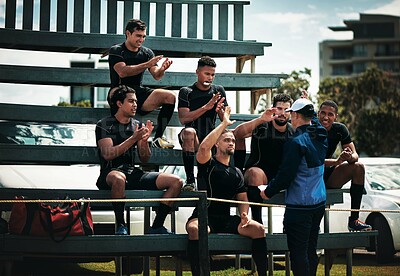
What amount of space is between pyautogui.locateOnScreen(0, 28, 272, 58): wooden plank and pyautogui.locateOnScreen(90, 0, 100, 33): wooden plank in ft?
0.99

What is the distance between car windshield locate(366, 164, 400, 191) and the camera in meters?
13.2

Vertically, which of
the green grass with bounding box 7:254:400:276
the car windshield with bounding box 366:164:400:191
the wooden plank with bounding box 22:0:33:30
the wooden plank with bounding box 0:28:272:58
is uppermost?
the wooden plank with bounding box 22:0:33:30

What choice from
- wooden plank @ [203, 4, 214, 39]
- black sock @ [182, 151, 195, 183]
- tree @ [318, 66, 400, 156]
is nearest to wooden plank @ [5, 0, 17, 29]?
wooden plank @ [203, 4, 214, 39]

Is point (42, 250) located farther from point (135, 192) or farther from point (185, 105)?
point (185, 105)

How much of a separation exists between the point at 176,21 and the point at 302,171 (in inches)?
164

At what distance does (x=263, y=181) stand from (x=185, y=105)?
3.85 ft

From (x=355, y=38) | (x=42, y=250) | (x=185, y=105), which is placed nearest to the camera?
(x=42, y=250)

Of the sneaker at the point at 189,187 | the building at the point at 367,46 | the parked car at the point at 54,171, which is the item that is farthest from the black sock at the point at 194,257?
the building at the point at 367,46

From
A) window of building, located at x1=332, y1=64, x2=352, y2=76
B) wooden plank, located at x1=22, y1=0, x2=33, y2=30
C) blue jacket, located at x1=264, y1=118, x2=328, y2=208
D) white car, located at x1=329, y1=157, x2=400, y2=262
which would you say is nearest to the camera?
blue jacket, located at x1=264, y1=118, x2=328, y2=208

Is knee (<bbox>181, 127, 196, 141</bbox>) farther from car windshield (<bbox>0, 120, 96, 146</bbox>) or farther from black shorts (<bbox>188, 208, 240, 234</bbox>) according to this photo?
car windshield (<bbox>0, 120, 96, 146</bbox>)

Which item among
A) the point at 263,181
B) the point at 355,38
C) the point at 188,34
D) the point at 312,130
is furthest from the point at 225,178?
the point at 355,38

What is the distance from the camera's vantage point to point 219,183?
9.02 m

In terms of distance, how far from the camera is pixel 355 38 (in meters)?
107

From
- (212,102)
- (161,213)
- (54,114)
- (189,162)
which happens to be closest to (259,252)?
(161,213)
